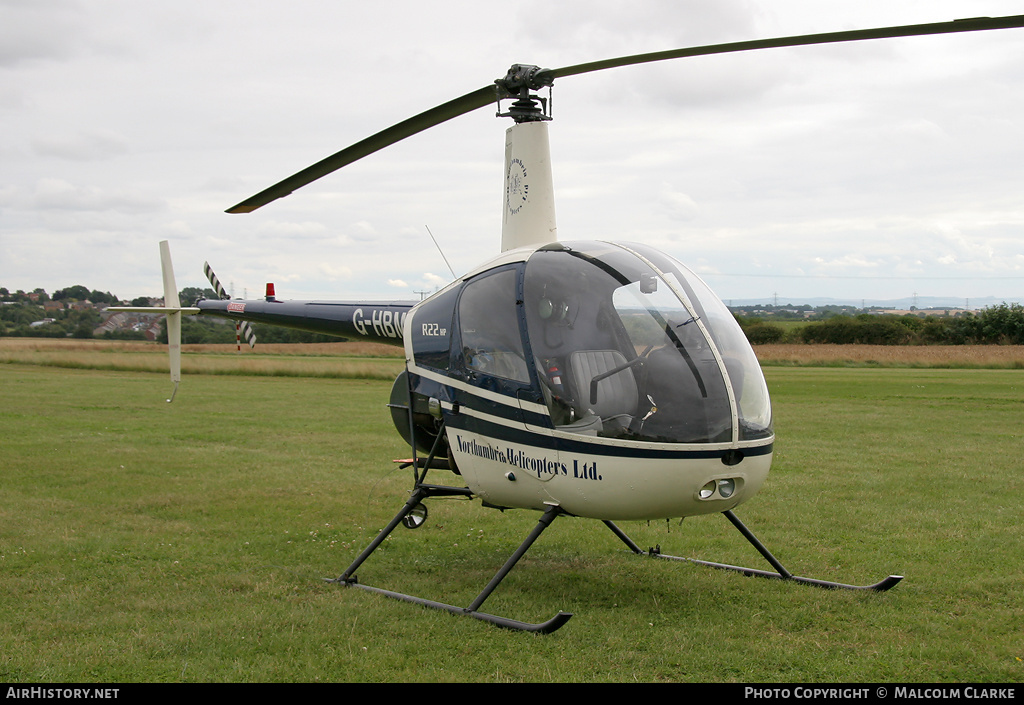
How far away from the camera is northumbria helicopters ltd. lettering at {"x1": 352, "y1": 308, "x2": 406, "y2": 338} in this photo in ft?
27.2

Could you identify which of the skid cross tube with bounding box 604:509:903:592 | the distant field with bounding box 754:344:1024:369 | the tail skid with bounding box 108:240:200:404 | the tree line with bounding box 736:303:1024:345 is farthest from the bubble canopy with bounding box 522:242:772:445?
the tree line with bounding box 736:303:1024:345

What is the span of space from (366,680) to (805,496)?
275 inches

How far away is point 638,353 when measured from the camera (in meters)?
5.65

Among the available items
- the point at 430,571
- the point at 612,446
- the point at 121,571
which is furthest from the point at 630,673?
the point at 121,571

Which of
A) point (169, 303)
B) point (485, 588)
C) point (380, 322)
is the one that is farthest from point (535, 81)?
point (169, 303)

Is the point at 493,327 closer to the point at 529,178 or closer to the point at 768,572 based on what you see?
the point at 529,178

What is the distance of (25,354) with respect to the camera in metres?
47.1

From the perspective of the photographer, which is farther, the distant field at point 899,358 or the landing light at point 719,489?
the distant field at point 899,358

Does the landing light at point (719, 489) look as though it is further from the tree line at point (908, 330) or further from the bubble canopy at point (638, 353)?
the tree line at point (908, 330)

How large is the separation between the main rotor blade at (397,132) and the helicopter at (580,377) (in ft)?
0.05

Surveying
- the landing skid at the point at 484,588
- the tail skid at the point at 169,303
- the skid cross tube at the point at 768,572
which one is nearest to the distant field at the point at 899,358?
the tail skid at the point at 169,303

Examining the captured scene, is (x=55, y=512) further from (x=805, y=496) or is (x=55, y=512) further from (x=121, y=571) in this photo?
(x=805, y=496)

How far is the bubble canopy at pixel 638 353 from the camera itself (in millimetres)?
5465

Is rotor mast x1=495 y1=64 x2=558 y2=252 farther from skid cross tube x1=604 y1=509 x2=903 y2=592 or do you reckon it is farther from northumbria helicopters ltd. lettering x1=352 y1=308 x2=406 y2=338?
skid cross tube x1=604 y1=509 x2=903 y2=592
